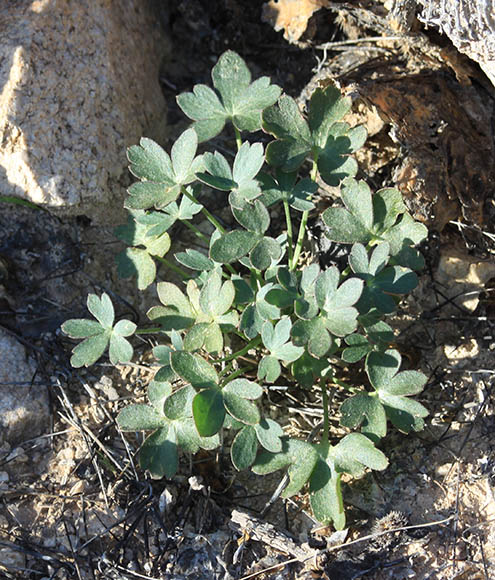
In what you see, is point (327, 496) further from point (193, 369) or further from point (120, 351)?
point (120, 351)

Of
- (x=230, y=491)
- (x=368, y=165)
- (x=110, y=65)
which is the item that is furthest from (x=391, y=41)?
(x=230, y=491)

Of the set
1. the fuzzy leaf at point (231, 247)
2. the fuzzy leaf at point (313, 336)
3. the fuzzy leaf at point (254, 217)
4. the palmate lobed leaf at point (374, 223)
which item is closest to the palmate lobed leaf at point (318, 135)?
the palmate lobed leaf at point (374, 223)

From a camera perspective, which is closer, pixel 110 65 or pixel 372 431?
pixel 372 431

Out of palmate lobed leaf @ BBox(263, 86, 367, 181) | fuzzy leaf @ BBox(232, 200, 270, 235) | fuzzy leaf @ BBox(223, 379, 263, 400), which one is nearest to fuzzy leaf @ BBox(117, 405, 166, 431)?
fuzzy leaf @ BBox(223, 379, 263, 400)

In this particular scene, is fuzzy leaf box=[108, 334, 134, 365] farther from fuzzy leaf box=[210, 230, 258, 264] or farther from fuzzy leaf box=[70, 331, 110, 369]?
fuzzy leaf box=[210, 230, 258, 264]

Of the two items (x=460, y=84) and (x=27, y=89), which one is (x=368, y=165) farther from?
(x=27, y=89)

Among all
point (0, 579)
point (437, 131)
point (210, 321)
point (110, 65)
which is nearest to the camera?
point (0, 579)

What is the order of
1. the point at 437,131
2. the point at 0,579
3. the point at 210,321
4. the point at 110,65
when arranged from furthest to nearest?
1. the point at 110,65
2. the point at 437,131
3. the point at 210,321
4. the point at 0,579

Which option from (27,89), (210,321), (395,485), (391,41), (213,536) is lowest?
(213,536)
